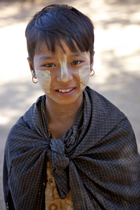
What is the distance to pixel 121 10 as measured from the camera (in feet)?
16.2

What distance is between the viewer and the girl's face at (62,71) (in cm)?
150

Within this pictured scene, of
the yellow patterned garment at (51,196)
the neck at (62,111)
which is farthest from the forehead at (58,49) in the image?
the yellow patterned garment at (51,196)

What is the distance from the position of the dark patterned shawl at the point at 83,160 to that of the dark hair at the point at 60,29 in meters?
0.36

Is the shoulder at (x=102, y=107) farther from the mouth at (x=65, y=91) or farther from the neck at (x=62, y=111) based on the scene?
the mouth at (x=65, y=91)

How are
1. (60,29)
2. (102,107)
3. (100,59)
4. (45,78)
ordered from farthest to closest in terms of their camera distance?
(100,59) < (102,107) < (45,78) < (60,29)

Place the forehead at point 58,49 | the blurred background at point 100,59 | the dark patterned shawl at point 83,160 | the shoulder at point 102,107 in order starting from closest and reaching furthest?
1. the forehead at point 58,49
2. the dark patterned shawl at point 83,160
3. the shoulder at point 102,107
4. the blurred background at point 100,59

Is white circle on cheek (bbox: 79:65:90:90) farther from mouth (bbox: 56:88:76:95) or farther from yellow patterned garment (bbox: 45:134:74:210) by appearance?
yellow patterned garment (bbox: 45:134:74:210)

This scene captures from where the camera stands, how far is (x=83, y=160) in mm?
1588

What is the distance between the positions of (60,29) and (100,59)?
2.57m

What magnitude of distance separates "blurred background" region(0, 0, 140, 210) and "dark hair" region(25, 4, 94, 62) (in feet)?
4.14

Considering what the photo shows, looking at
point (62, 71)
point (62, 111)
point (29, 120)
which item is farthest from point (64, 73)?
point (29, 120)

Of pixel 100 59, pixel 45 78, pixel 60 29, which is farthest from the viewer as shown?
pixel 100 59

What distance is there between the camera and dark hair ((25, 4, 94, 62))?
1.47 metres

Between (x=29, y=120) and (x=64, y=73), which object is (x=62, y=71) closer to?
(x=64, y=73)
